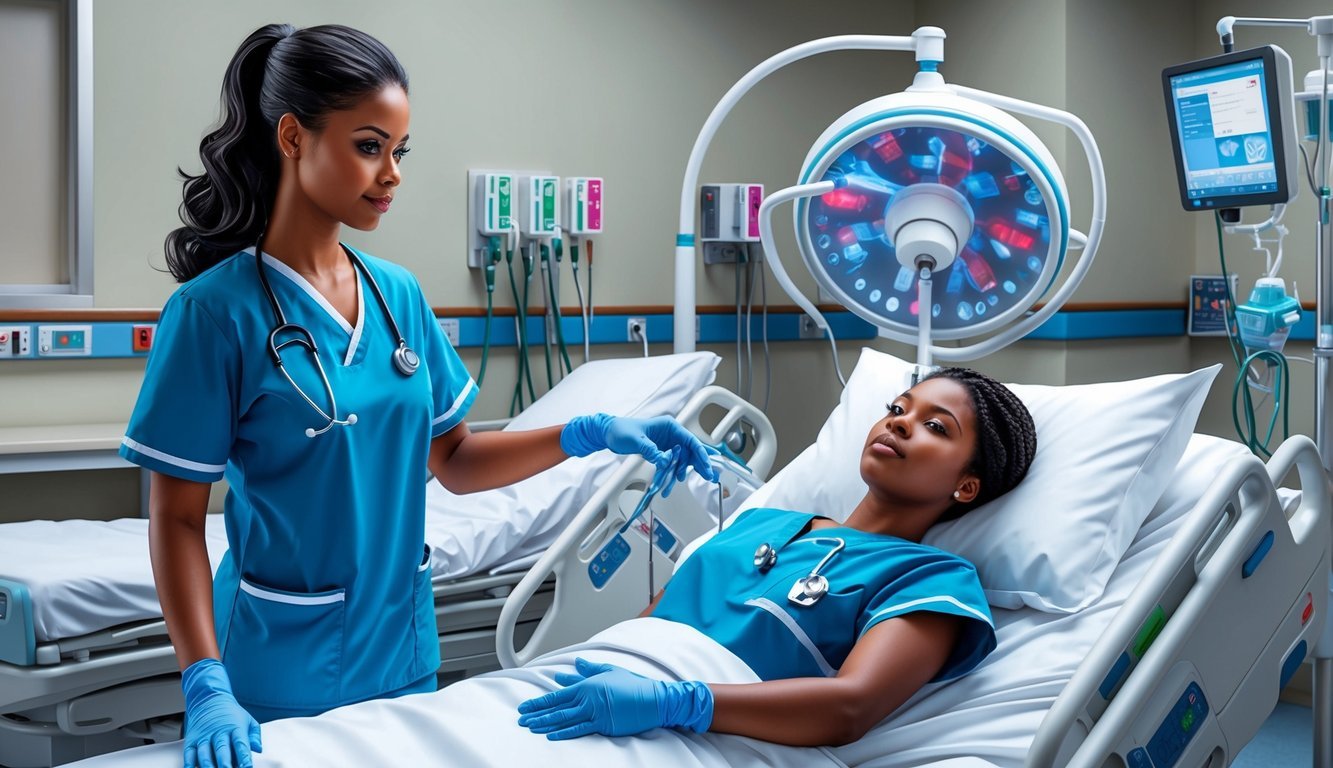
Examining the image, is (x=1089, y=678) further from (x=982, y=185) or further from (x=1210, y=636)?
(x=982, y=185)

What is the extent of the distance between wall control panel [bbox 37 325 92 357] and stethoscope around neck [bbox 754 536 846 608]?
202cm

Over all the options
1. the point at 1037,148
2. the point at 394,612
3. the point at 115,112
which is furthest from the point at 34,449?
the point at 1037,148

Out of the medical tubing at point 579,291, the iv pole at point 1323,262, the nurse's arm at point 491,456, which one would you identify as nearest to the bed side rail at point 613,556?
the nurse's arm at point 491,456

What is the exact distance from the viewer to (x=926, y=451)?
5.79ft

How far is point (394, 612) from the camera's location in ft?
4.97

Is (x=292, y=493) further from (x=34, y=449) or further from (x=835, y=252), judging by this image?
(x=34, y=449)

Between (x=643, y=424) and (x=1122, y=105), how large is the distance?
2700 millimetres

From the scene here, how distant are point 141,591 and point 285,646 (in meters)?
0.90

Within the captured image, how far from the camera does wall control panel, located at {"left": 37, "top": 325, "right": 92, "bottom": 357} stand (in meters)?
2.89

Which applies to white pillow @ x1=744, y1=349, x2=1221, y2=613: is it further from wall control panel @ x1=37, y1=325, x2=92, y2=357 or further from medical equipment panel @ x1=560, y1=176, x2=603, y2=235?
wall control panel @ x1=37, y1=325, x2=92, y2=357

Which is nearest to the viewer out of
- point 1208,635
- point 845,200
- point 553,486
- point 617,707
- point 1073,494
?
point 617,707

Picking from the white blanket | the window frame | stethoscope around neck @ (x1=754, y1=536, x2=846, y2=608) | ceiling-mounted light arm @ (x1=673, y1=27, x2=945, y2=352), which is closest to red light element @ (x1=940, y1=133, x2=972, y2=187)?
ceiling-mounted light arm @ (x1=673, y1=27, x2=945, y2=352)

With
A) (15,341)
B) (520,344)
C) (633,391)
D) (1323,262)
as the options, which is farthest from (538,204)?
(1323,262)

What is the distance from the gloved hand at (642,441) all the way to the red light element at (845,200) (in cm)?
54
